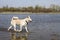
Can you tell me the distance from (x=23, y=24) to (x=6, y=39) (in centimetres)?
288

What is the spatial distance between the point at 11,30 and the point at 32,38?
11.9ft

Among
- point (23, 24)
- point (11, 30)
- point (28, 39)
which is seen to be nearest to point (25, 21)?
point (23, 24)

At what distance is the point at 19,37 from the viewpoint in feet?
51.5

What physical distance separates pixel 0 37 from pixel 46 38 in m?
2.66

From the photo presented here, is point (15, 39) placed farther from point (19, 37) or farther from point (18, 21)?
point (18, 21)

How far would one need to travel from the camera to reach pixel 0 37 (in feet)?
52.3

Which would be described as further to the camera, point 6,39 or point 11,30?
point 11,30

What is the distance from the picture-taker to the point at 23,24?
17.8 m

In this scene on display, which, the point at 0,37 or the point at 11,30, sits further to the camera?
the point at 11,30

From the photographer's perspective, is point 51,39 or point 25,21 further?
point 25,21

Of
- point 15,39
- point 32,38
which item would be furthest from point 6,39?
point 32,38

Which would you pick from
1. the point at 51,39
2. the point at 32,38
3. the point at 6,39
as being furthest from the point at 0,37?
the point at 51,39

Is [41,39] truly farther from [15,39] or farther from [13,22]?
[13,22]

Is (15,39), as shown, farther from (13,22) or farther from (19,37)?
(13,22)
